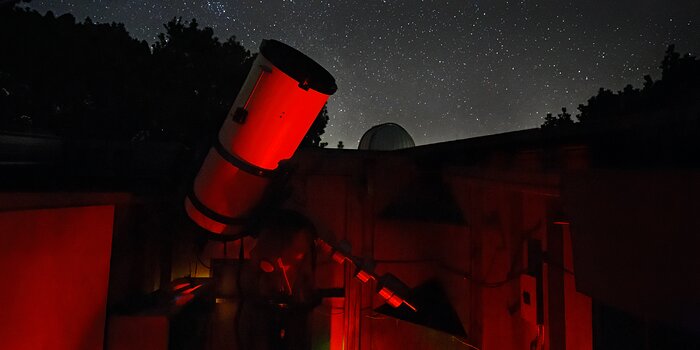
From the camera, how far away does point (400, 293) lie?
2432mm

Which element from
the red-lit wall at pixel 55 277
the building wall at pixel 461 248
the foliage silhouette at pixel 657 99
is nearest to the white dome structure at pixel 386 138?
the building wall at pixel 461 248

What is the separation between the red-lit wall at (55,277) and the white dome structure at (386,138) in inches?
192

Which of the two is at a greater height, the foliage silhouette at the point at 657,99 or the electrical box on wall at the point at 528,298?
the foliage silhouette at the point at 657,99

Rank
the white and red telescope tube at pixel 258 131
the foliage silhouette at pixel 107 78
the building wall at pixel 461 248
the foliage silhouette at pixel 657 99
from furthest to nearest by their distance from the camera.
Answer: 1. the foliage silhouette at pixel 107 78
2. the building wall at pixel 461 248
3. the white and red telescope tube at pixel 258 131
4. the foliage silhouette at pixel 657 99

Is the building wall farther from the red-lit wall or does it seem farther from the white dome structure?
the red-lit wall

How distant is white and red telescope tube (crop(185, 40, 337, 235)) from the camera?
2398mm

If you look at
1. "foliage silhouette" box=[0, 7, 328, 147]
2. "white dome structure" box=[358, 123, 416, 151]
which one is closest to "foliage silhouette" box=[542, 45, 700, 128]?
"white dome structure" box=[358, 123, 416, 151]

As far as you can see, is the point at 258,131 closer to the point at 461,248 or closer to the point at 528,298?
the point at 528,298

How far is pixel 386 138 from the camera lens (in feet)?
24.0

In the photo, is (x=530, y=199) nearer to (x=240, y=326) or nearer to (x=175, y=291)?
(x=240, y=326)

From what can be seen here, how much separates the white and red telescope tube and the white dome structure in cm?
455

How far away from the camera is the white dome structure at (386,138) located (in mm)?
7258

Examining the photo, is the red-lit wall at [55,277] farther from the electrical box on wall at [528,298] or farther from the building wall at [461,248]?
the electrical box on wall at [528,298]

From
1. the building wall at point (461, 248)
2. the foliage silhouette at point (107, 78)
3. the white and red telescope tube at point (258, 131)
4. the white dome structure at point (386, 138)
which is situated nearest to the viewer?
the white and red telescope tube at point (258, 131)
